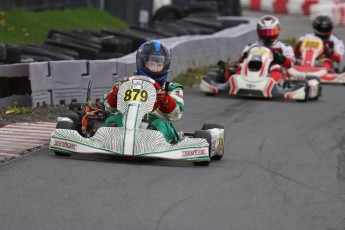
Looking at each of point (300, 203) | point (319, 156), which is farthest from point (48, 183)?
point (319, 156)

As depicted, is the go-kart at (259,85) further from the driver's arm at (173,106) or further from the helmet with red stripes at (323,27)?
the driver's arm at (173,106)

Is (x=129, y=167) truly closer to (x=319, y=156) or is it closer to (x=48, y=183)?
(x=48, y=183)

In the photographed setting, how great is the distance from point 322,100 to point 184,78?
8.49 ft

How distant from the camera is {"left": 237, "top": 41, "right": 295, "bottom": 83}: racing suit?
14734 millimetres

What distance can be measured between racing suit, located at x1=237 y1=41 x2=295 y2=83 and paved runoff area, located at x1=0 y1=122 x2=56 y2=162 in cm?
515

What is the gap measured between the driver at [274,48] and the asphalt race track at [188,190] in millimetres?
4406

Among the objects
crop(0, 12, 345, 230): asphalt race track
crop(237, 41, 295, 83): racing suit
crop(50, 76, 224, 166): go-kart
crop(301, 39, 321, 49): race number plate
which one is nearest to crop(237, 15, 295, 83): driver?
crop(237, 41, 295, 83): racing suit

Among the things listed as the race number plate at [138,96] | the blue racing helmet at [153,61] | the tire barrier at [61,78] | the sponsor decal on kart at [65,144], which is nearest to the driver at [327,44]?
the tire barrier at [61,78]

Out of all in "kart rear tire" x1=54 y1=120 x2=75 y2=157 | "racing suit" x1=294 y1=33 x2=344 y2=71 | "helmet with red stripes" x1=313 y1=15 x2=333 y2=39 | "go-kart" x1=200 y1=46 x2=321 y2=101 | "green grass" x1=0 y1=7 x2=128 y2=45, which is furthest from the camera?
"helmet with red stripes" x1=313 y1=15 x2=333 y2=39

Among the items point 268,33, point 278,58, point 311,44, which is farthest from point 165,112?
point 311,44

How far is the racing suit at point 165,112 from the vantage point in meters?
8.34

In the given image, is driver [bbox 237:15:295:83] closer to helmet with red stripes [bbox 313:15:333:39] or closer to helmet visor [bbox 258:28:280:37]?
helmet visor [bbox 258:28:280:37]

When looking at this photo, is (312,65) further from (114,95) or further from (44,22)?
(114,95)

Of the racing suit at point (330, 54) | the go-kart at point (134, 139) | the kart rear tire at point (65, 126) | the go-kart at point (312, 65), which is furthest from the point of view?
the racing suit at point (330, 54)
